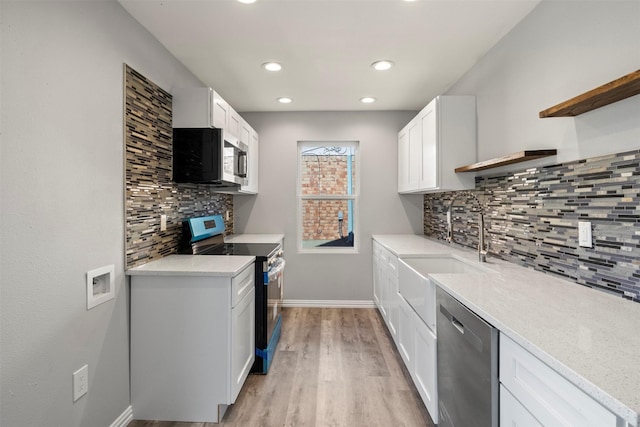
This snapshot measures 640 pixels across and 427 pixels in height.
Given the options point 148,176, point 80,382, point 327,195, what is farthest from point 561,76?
point 80,382

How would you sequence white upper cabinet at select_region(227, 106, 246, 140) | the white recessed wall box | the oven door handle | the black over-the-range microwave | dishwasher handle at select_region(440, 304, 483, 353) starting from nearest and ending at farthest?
dishwasher handle at select_region(440, 304, 483, 353), the white recessed wall box, the black over-the-range microwave, the oven door handle, white upper cabinet at select_region(227, 106, 246, 140)

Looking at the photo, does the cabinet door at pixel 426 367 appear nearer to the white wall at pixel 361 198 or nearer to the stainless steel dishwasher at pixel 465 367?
the stainless steel dishwasher at pixel 465 367

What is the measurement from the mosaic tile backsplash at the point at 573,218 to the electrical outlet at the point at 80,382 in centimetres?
250

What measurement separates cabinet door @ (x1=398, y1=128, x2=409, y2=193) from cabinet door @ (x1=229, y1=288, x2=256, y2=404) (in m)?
2.16

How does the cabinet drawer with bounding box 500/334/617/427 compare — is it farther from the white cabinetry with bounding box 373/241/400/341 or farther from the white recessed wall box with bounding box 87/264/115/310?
the white recessed wall box with bounding box 87/264/115/310

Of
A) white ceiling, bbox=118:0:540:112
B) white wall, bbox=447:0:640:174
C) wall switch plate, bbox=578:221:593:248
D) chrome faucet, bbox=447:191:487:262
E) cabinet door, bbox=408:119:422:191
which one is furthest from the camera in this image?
A: cabinet door, bbox=408:119:422:191

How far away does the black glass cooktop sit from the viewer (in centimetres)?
248

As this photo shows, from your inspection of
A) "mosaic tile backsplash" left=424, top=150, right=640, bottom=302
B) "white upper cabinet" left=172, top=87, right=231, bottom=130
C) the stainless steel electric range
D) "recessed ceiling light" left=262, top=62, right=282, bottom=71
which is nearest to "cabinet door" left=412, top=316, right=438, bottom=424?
"mosaic tile backsplash" left=424, top=150, right=640, bottom=302

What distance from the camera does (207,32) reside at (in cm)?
212

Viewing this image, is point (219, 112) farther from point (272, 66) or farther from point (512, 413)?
point (512, 413)

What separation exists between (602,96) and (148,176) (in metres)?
2.47

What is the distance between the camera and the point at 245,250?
2.63 meters

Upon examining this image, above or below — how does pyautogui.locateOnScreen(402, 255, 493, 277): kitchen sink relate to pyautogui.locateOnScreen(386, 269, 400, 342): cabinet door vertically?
above

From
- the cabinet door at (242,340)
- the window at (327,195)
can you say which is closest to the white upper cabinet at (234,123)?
the window at (327,195)
